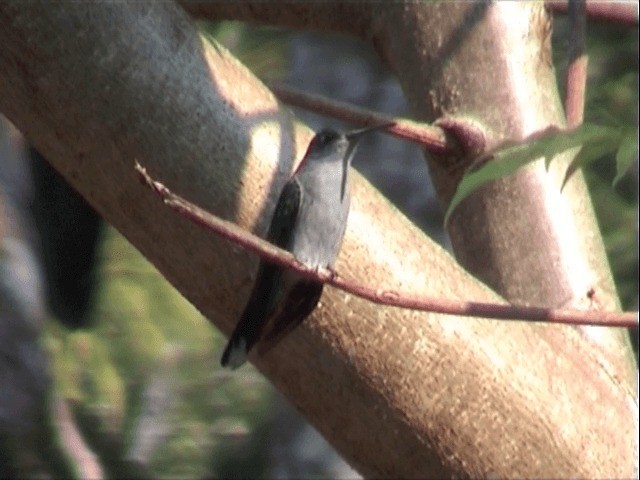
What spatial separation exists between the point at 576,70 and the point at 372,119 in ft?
0.89

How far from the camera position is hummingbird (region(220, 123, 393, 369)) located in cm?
148

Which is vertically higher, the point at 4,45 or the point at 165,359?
the point at 4,45

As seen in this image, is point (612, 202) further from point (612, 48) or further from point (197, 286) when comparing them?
point (197, 286)

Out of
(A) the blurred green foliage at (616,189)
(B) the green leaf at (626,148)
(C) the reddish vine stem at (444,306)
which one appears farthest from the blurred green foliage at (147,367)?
(B) the green leaf at (626,148)

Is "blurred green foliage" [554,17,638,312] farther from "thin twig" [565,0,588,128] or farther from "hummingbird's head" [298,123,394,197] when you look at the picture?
"hummingbird's head" [298,123,394,197]

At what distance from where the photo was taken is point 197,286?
1.58 m

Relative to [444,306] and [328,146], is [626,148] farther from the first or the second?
[328,146]

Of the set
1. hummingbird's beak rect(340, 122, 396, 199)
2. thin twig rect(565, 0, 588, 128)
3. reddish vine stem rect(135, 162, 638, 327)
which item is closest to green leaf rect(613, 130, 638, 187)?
reddish vine stem rect(135, 162, 638, 327)

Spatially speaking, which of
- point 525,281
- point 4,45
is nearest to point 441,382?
point 525,281

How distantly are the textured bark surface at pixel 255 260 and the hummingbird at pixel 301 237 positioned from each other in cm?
2

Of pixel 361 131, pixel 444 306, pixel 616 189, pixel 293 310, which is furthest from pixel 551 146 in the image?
pixel 616 189

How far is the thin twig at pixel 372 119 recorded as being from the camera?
1.74 metres

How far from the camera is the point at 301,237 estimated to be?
1.67 metres

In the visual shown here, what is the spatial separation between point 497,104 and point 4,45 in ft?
2.34
